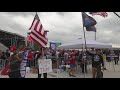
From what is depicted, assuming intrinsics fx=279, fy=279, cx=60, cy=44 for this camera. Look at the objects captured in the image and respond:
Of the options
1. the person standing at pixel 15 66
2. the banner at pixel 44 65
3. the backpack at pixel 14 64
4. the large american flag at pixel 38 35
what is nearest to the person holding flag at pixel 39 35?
the large american flag at pixel 38 35

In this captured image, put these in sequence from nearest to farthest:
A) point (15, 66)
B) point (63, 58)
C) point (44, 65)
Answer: point (15, 66), point (44, 65), point (63, 58)

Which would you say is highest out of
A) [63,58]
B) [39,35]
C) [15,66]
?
[39,35]

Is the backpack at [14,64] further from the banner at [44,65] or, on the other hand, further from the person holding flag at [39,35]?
the person holding flag at [39,35]

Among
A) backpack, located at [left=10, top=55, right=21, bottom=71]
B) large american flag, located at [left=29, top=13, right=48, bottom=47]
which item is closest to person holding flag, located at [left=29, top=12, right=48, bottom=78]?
large american flag, located at [left=29, top=13, right=48, bottom=47]

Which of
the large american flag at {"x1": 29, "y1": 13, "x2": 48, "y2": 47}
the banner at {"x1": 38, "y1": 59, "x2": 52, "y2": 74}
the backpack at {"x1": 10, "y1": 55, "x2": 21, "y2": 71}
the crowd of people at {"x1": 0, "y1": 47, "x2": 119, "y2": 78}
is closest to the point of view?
the backpack at {"x1": 10, "y1": 55, "x2": 21, "y2": 71}

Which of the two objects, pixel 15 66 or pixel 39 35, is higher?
pixel 39 35

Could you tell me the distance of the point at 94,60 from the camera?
11383mm

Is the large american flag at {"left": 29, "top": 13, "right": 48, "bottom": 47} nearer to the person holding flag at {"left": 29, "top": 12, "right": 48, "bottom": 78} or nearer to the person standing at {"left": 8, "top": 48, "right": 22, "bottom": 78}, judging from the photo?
the person holding flag at {"left": 29, "top": 12, "right": 48, "bottom": 78}

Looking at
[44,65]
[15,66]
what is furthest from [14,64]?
[44,65]

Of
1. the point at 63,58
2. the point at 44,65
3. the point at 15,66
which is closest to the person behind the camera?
the point at 15,66

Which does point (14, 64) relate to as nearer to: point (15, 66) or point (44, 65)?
point (15, 66)
